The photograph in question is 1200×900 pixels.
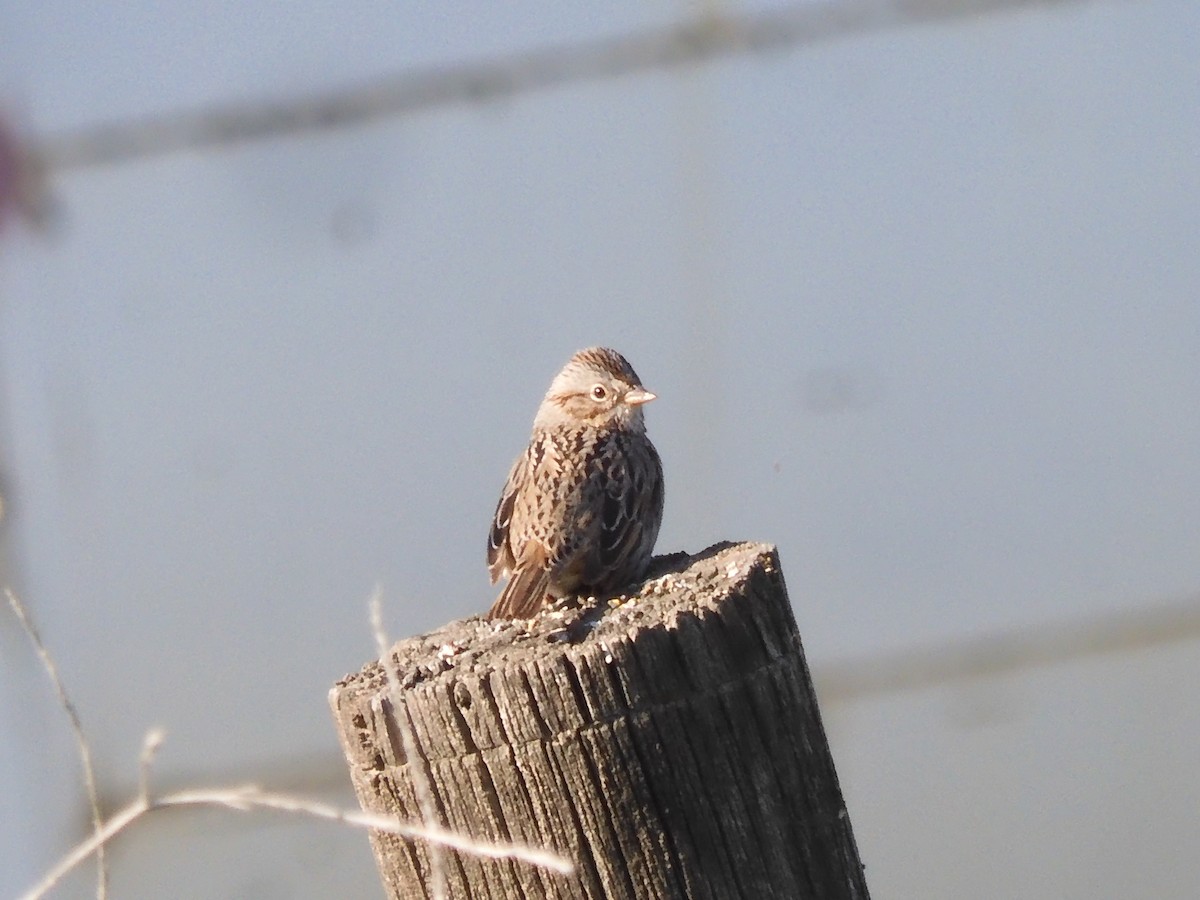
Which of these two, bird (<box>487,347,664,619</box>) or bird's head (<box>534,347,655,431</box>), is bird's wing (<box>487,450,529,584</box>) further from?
bird's head (<box>534,347,655,431</box>)

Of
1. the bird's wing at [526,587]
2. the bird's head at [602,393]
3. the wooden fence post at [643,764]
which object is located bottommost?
the wooden fence post at [643,764]

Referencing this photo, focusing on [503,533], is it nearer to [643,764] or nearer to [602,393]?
[602,393]

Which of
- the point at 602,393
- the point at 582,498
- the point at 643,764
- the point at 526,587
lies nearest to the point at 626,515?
the point at 582,498

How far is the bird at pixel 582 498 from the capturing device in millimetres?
4562

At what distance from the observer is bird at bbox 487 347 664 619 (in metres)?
4.56

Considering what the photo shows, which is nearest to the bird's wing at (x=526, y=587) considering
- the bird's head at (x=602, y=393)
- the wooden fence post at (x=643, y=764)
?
the bird's head at (x=602, y=393)

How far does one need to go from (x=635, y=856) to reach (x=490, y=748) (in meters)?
0.30

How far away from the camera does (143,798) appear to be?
2000 mm

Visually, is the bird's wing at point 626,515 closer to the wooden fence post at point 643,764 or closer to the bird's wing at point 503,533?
the bird's wing at point 503,533

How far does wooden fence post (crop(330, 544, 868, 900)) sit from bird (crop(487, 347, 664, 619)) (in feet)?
3.99

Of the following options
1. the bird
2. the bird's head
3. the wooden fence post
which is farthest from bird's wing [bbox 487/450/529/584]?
the wooden fence post

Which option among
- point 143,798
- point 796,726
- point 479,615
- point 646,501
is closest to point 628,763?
point 796,726

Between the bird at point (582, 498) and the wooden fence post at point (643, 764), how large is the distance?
3.99 feet

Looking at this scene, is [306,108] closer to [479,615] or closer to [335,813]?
[479,615]
